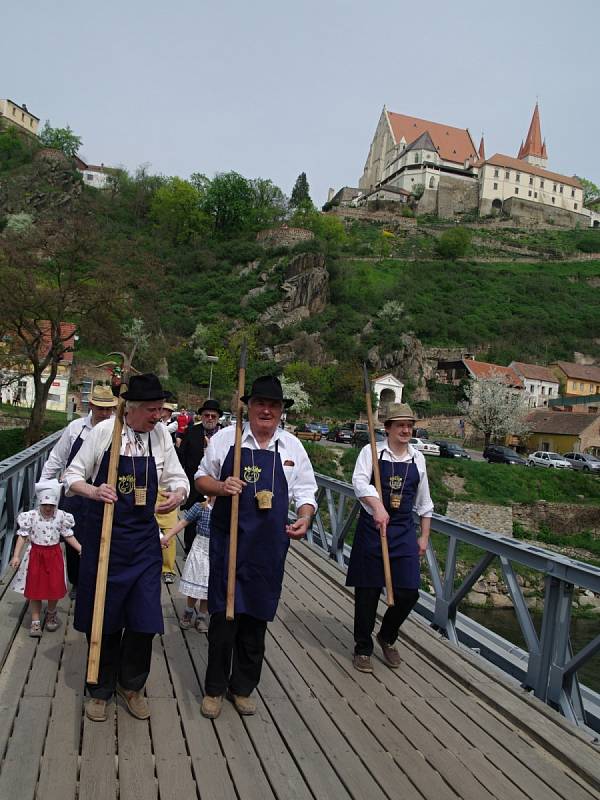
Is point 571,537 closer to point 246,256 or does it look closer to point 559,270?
point 246,256

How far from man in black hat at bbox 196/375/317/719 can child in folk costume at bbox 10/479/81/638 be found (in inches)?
60.5

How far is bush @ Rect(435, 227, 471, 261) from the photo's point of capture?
8706 centimetres

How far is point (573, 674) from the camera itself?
Answer: 13.6 ft

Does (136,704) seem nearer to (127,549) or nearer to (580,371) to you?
(127,549)

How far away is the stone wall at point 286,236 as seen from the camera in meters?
77.1

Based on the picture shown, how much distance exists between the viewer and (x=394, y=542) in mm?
4805

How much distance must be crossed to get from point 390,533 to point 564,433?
152 ft

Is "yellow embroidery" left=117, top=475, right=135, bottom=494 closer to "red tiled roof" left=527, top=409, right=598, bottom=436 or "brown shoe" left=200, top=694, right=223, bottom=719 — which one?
"brown shoe" left=200, top=694, right=223, bottom=719

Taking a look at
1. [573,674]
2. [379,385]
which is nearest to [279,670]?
[573,674]

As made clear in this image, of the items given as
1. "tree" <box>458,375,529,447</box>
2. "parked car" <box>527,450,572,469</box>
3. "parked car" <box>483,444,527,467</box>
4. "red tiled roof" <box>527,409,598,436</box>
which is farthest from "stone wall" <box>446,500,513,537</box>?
"tree" <box>458,375,529,447</box>

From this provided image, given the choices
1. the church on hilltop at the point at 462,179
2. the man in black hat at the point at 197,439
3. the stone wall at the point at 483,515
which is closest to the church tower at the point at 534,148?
the church on hilltop at the point at 462,179

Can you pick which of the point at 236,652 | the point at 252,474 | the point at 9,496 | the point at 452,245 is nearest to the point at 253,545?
the point at 252,474

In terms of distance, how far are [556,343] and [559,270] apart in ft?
66.6

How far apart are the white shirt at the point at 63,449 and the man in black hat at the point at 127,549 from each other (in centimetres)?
99
